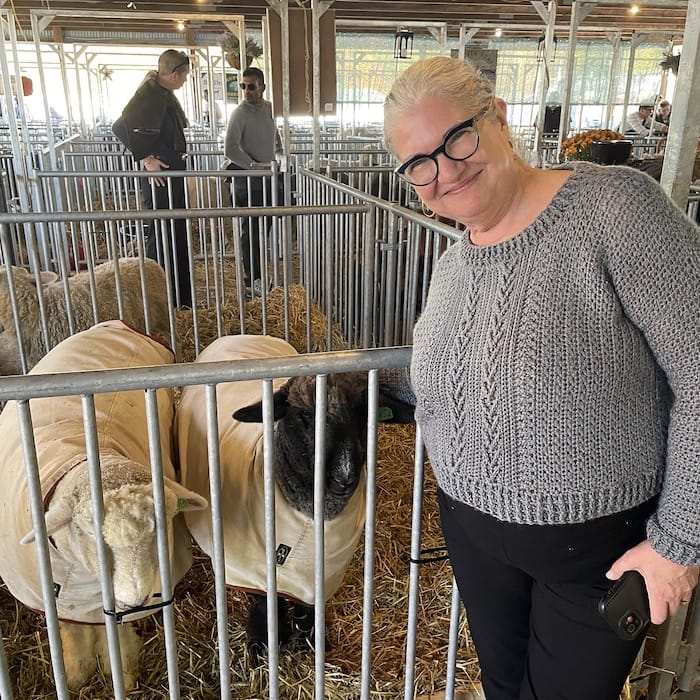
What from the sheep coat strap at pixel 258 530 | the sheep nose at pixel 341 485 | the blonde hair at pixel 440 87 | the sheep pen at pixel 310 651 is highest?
the blonde hair at pixel 440 87

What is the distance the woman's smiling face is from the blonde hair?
1cm

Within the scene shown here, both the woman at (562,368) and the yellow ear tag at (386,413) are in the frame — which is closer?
the woman at (562,368)

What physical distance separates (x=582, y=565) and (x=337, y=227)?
3.76 metres

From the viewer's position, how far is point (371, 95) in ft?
79.5

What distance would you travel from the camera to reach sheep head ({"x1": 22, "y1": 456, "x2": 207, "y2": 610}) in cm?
185

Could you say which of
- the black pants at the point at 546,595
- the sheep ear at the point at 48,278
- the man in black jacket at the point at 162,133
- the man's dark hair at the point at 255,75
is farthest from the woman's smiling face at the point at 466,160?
the man's dark hair at the point at 255,75

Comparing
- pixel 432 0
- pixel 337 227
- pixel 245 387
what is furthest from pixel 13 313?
pixel 432 0

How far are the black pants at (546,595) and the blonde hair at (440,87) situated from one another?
32.0 inches

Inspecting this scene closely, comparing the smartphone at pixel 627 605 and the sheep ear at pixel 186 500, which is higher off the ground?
the smartphone at pixel 627 605

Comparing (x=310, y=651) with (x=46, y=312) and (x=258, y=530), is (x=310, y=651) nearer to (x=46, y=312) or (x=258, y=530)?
(x=258, y=530)

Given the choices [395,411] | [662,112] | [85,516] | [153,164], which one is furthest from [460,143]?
[662,112]

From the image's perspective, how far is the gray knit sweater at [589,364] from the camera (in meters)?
1.11

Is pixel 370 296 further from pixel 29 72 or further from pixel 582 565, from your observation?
pixel 29 72

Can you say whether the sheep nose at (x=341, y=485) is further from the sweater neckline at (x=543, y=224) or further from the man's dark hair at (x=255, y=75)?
the man's dark hair at (x=255, y=75)
